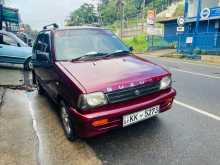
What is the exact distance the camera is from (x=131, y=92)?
351cm

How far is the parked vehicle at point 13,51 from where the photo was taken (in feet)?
34.2

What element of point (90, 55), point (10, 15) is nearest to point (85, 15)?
point (10, 15)

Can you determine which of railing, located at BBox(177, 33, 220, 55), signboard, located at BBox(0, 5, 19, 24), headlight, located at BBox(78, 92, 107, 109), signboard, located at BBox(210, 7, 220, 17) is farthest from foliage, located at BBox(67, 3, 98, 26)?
headlight, located at BBox(78, 92, 107, 109)

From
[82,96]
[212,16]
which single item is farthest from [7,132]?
[212,16]

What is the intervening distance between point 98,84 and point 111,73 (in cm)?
38

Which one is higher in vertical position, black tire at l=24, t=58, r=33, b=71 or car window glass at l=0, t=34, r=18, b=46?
car window glass at l=0, t=34, r=18, b=46

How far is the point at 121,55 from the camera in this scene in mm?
4598

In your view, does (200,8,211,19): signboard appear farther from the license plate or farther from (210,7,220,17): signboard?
the license plate

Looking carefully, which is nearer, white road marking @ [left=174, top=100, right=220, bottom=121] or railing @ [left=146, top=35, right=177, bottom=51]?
white road marking @ [left=174, top=100, right=220, bottom=121]

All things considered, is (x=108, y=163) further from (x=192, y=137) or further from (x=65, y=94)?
(x=192, y=137)

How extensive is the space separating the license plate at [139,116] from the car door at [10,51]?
8.19 metres

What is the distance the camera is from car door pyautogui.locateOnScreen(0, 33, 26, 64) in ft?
34.2

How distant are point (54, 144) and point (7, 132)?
3.35 ft

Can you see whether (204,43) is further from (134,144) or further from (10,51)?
(134,144)
